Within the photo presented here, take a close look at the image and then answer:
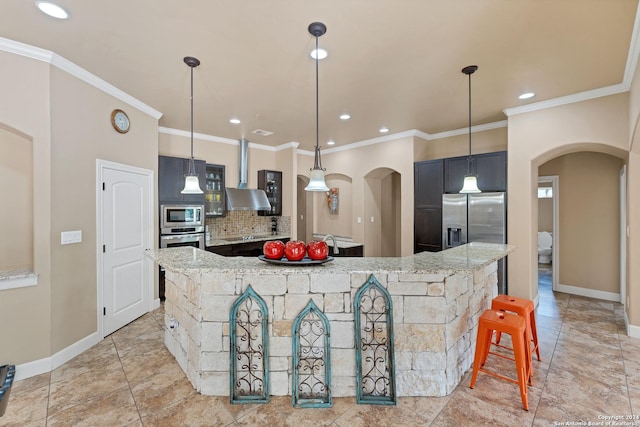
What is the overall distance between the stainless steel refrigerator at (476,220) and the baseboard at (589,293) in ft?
5.29

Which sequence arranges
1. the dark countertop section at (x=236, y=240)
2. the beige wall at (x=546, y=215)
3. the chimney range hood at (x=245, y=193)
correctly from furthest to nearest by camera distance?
1. the beige wall at (x=546, y=215)
2. the chimney range hood at (x=245, y=193)
3. the dark countertop section at (x=236, y=240)

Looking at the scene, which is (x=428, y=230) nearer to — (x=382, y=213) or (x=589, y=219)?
(x=382, y=213)

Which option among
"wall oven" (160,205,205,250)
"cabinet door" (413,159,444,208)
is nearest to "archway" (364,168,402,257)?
"cabinet door" (413,159,444,208)

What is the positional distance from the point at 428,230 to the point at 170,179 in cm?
426

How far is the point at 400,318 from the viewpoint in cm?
228

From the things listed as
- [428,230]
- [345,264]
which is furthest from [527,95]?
[345,264]

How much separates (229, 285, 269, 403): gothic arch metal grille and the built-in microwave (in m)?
2.88

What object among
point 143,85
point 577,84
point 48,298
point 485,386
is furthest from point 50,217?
point 577,84

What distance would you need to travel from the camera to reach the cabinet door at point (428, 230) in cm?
509

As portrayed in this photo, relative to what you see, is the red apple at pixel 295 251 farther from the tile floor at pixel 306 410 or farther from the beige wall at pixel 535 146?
the beige wall at pixel 535 146

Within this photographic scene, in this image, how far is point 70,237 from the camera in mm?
3006

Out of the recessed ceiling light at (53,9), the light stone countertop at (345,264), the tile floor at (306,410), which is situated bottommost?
the tile floor at (306,410)

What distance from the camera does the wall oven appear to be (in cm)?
455

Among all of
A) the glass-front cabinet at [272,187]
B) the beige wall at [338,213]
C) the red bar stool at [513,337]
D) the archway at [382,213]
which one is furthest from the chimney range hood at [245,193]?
the red bar stool at [513,337]
